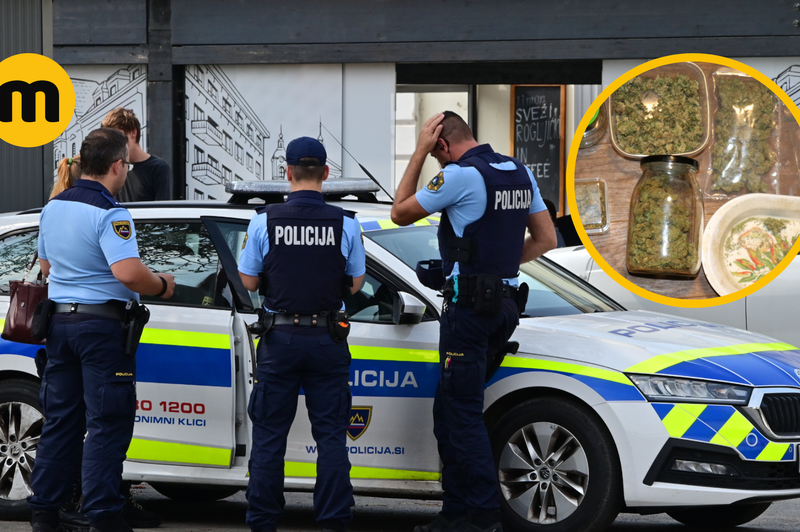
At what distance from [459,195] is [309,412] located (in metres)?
1.20

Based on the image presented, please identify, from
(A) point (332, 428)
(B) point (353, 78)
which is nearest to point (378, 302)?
(A) point (332, 428)

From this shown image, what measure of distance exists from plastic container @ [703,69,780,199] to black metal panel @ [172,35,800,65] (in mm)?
6177

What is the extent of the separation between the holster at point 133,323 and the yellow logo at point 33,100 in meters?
7.90

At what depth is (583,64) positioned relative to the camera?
11.7 metres

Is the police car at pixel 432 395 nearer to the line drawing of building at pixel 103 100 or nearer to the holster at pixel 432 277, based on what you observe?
the holster at pixel 432 277

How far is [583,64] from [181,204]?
6.87 m

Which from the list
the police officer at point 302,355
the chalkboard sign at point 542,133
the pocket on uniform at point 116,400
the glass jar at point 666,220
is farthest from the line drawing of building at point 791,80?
the pocket on uniform at point 116,400

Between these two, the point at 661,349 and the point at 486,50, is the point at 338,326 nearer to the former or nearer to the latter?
the point at 661,349

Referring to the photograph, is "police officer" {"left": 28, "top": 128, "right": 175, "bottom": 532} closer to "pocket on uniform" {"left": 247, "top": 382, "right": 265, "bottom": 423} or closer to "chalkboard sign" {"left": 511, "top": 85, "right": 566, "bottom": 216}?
"pocket on uniform" {"left": 247, "top": 382, "right": 265, "bottom": 423}

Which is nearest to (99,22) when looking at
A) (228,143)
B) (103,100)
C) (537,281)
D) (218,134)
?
(103,100)

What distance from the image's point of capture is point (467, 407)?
4.86 metres

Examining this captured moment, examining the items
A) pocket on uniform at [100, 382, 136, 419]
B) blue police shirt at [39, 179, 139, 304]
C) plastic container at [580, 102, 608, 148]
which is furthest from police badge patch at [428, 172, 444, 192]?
pocket on uniform at [100, 382, 136, 419]

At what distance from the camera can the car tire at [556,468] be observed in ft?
15.7

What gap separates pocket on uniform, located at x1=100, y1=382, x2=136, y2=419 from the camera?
191 inches
